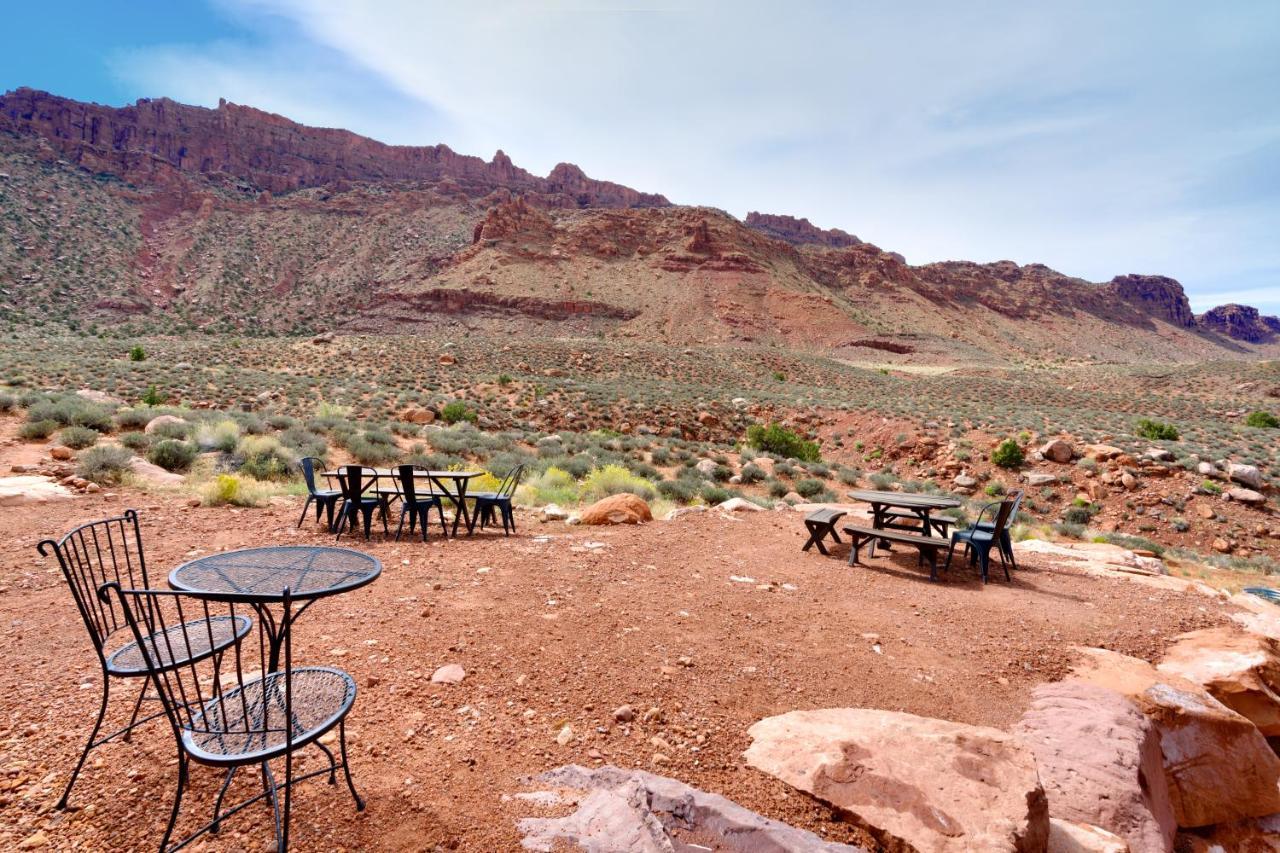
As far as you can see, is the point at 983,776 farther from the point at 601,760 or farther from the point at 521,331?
the point at 521,331

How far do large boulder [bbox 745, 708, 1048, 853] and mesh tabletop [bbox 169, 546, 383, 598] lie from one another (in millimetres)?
2414

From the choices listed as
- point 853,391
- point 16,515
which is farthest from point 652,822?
point 853,391

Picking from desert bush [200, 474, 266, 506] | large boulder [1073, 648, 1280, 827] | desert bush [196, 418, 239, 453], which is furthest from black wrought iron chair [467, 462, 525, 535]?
desert bush [196, 418, 239, 453]

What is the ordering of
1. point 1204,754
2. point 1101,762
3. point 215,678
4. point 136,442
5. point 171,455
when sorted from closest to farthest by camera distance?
point 215,678 < point 1101,762 < point 1204,754 < point 171,455 < point 136,442

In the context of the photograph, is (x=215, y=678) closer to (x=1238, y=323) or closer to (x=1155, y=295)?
(x=1155, y=295)

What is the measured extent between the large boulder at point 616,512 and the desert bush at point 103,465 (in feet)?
24.8

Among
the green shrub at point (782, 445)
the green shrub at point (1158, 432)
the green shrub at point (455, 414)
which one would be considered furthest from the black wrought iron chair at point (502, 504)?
the green shrub at point (1158, 432)

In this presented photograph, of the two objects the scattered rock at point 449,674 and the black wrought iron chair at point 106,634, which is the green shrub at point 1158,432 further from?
the black wrought iron chair at point 106,634

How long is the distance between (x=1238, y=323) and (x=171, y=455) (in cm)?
19968

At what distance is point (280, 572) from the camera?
3176 mm

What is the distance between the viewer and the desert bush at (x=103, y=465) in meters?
9.16

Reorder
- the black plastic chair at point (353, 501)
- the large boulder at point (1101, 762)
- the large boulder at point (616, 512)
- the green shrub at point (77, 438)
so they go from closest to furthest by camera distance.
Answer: the large boulder at point (1101, 762) → the black plastic chair at point (353, 501) → the large boulder at point (616, 512) → the green shrub at point (77, 438)

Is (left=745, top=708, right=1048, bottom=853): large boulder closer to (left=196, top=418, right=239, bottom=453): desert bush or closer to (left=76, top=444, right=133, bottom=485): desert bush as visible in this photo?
(left=76, top=444, right=133, bottom=485): desert bush

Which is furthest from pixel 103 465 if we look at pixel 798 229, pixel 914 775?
pixel 798 229
